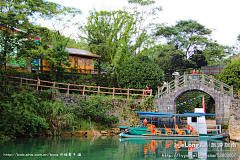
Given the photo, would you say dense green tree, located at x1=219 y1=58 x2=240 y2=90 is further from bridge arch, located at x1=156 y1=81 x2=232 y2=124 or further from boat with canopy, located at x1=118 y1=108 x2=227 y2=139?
boat with canopy, located at x1=118 y1=108 x2=227 y2=139

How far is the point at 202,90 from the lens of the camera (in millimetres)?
25422

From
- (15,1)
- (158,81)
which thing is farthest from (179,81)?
(15,1)

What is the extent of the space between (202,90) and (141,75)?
6359 millimetres

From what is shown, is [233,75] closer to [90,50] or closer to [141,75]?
[141,75]

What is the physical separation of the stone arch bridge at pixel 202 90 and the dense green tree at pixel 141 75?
1.83 meters

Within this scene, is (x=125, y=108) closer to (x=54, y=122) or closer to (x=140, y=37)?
(x=54, y=122)

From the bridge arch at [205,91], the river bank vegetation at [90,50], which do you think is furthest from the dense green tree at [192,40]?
the bridge arch at [205,91]

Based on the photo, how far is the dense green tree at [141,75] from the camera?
92.6 feet

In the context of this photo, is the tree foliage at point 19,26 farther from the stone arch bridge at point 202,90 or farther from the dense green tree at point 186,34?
the dense green tree at point 186,34

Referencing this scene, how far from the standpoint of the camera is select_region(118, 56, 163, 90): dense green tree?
28234 mm

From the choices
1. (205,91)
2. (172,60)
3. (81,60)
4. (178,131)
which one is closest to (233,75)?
(205,91)

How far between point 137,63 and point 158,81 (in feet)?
9.58

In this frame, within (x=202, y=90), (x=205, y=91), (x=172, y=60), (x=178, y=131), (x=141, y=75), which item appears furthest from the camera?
(x=172, y=60)

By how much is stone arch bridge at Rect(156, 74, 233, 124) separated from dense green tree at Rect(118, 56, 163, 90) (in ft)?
6.01
